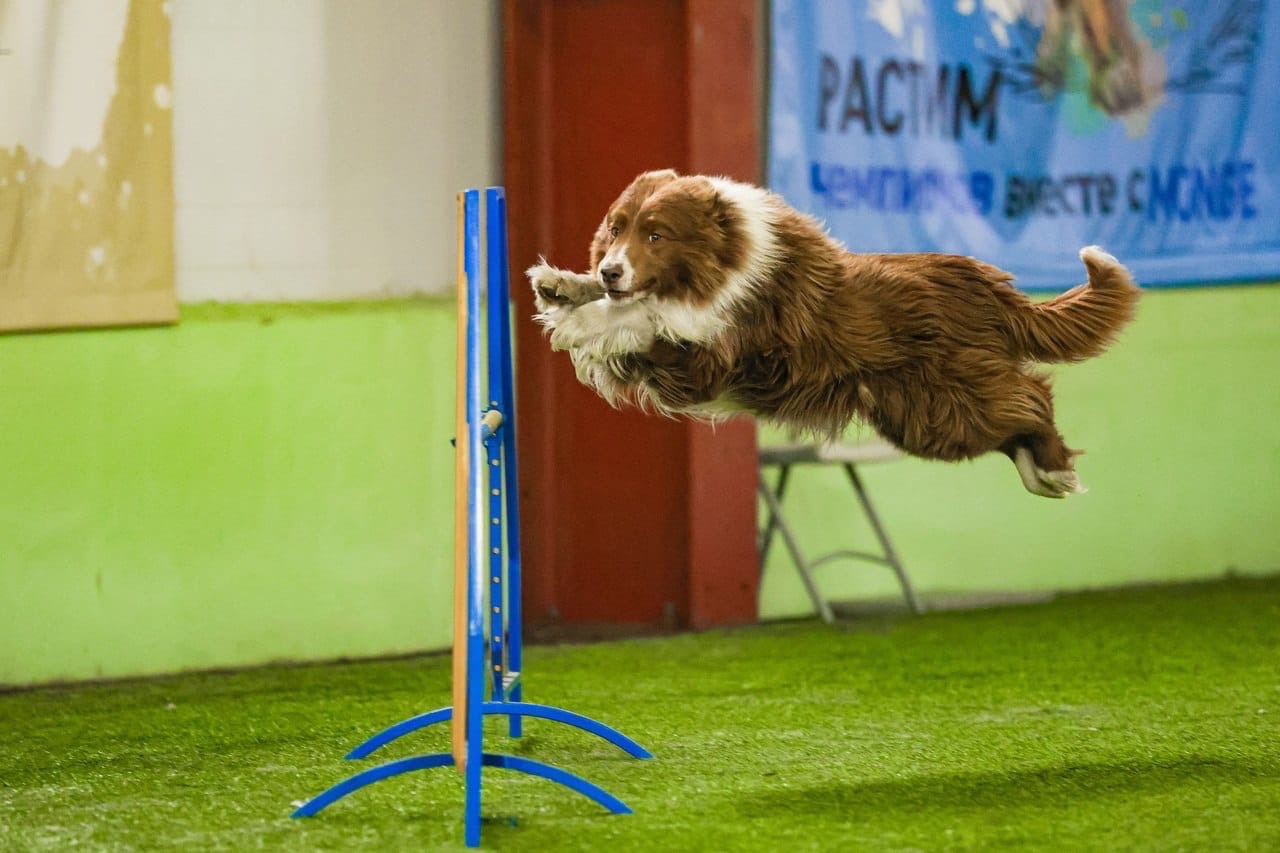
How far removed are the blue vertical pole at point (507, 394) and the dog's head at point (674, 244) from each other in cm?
37

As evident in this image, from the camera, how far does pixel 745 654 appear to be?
4387mm

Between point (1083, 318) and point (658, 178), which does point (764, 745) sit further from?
point (658, 178)

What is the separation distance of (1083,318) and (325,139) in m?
2.40

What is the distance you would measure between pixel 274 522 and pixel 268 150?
1.03 meters

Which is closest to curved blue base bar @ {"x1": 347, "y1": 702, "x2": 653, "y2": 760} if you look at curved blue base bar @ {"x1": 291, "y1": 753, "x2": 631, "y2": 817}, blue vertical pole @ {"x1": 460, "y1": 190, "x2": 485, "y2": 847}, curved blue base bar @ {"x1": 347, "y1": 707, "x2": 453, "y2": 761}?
curved blue base bar @ {"x1": 347, "y1": 707, "x2": 453, "y2": 761}

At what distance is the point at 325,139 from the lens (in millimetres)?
4297

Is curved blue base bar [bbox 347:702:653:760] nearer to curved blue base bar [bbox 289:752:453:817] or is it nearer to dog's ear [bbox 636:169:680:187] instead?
curved blue base bar [bbox 289:752:453:817]

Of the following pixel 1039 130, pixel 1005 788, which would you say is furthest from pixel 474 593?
pixel 1039 130

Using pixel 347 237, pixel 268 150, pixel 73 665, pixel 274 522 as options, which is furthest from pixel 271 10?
pixel 73 665

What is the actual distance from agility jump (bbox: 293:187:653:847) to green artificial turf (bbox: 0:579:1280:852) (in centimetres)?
10

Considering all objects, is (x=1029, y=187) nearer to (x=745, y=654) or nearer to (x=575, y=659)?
(x=745, y=654)

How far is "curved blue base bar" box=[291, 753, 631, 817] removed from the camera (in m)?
2.77

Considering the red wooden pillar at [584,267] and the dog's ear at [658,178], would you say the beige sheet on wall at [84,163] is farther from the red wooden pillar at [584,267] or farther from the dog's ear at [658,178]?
the dog's ear at [658,178]

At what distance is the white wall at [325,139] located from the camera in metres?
4.18
